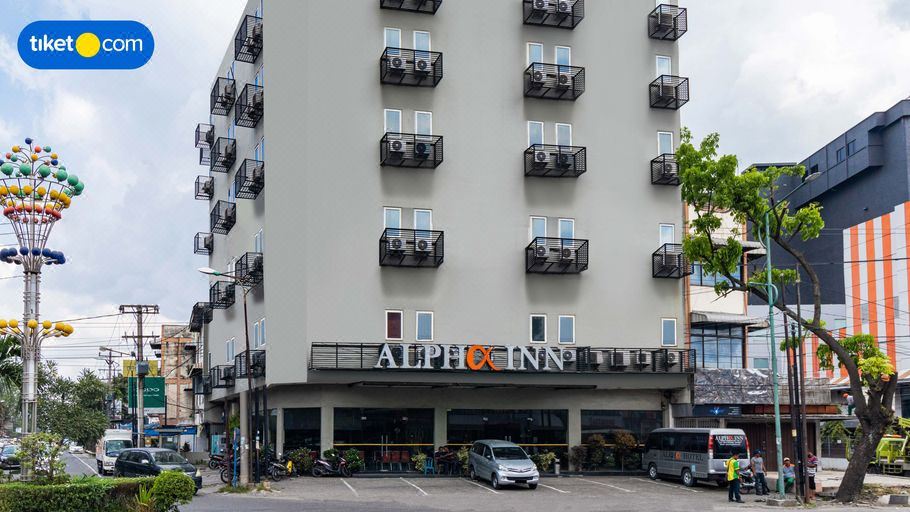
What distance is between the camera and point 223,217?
2411 inches

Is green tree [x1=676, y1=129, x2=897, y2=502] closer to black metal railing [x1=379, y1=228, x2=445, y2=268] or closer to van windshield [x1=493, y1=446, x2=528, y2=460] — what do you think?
van windshield [x1=493, y1=446, x2=528, y2=460]

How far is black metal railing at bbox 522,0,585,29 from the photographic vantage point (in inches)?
2000

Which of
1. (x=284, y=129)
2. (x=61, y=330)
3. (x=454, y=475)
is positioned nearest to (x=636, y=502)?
(x=454, y=475)

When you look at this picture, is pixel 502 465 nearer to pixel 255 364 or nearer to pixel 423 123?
pixel 255 364

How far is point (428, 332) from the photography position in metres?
48.1

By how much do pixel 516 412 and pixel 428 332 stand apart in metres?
6.38

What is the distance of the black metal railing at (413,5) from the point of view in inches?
1937

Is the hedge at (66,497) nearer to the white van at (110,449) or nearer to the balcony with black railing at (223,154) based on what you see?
the white van at (110,449)

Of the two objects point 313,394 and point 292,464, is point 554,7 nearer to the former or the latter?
point 313,394

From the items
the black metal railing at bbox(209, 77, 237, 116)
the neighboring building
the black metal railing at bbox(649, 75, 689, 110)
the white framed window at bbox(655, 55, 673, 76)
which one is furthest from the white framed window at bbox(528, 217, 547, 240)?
the black metal railing at bbox(209, 77, 237, 116)

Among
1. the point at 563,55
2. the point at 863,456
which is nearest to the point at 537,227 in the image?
the point at 563,55

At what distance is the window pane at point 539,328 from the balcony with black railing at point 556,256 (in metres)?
2.27

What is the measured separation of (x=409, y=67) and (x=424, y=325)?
1233 centimetres

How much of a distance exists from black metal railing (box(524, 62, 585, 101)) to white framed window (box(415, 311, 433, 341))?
40.1ft
